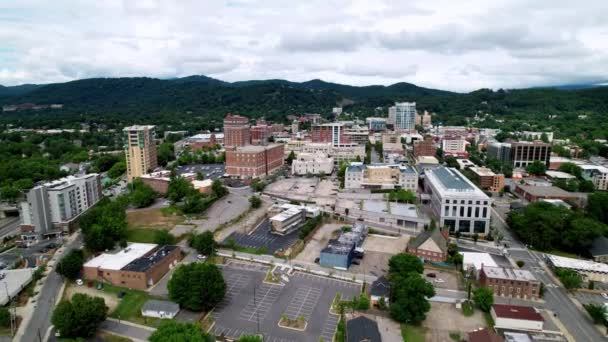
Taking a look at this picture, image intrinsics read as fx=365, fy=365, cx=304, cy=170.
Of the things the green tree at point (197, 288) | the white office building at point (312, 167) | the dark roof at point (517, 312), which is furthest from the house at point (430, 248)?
the white office building at point (312, 167)

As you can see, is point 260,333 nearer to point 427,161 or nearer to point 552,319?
point 552,319

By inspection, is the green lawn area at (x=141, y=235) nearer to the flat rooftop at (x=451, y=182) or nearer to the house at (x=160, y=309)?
the house at (x=160, y=309)

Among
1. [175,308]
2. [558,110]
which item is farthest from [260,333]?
[558,110]

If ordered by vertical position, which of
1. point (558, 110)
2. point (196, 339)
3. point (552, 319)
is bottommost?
point (552, 319)

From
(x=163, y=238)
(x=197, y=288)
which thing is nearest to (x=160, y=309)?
(x=197, y=288)

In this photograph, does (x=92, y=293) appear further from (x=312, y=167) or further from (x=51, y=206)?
(x=312, y=167)

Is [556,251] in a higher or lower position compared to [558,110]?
lower
